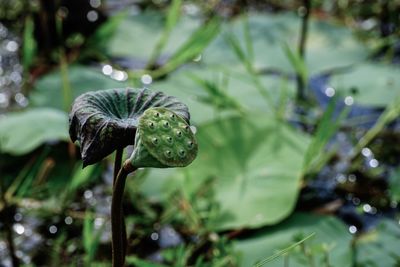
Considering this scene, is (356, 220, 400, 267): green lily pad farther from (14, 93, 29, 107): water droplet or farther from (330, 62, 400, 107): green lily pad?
(14, 93, 29, 107): water droplet

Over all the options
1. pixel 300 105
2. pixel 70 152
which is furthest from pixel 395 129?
pixel 70 152

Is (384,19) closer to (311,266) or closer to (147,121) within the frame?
(311,266)

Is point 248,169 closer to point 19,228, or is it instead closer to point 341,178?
point 341,178

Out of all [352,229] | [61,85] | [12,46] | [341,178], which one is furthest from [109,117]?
[12,46]

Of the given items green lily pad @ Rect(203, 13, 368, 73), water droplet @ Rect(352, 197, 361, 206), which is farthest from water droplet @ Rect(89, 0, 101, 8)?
water droplet @ Rect(352, 197, 361, 206)

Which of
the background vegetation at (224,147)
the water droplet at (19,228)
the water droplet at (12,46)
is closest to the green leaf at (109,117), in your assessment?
the background vegetation at (224,147)

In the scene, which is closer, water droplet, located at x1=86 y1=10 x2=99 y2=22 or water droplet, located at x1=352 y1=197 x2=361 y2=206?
water droplet, located at x1=352 y1=197 x2=361 y2=206
